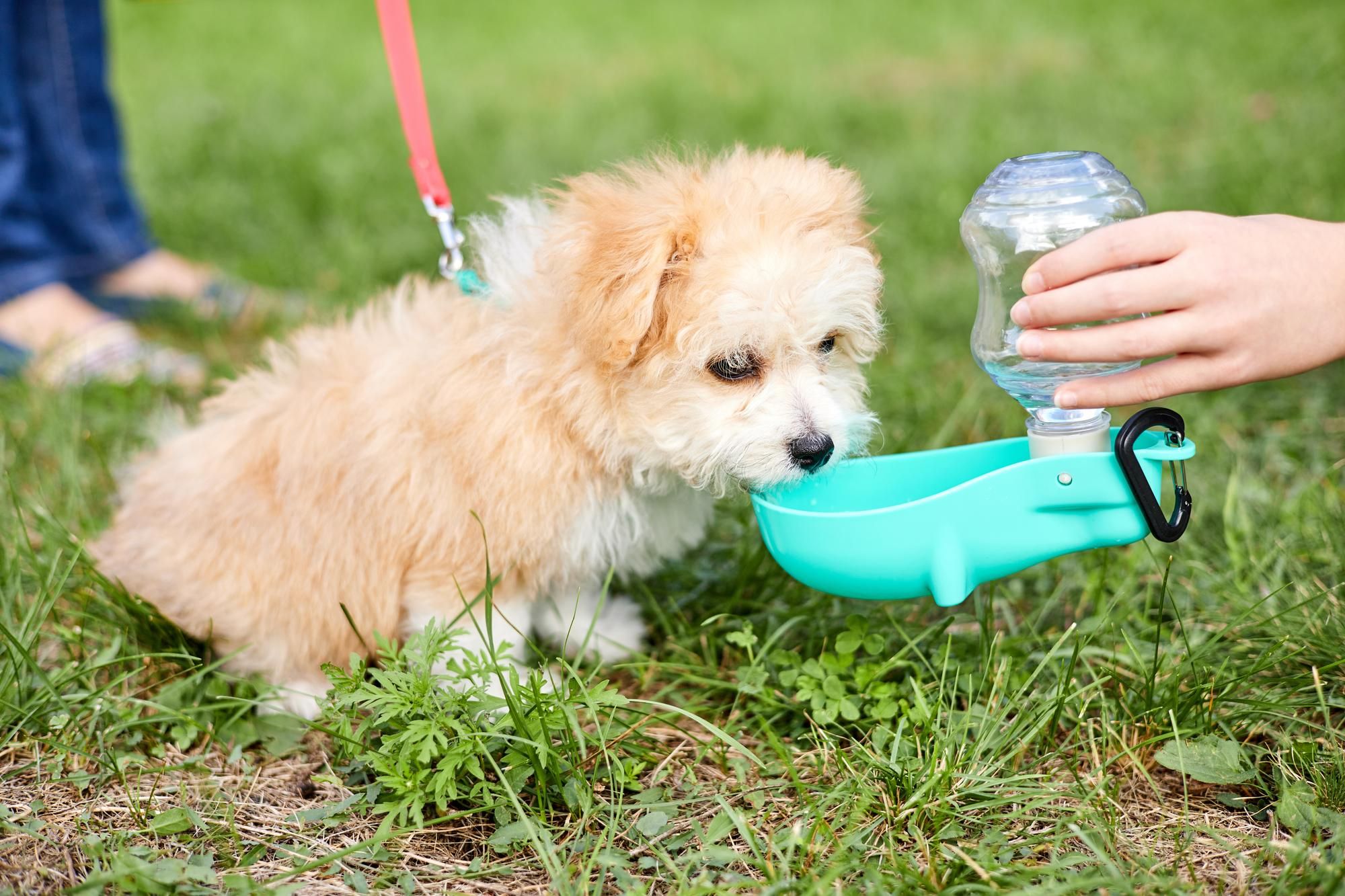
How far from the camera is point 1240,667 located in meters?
2.68

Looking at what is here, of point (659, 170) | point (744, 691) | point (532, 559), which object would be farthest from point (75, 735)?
point (659, 170)

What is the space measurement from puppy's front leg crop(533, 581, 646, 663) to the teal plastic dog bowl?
30.6 inches

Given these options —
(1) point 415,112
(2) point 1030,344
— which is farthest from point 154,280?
(2) point 1030,344

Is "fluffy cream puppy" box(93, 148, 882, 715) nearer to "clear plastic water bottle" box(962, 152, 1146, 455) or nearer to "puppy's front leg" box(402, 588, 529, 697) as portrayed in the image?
"puppy's front leg" box(402, 588, 529, 697)

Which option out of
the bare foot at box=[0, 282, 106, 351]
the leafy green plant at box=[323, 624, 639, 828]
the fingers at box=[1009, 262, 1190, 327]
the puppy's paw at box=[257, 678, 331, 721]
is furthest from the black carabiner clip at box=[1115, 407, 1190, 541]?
the bare foot at box=[0, 282, 106, 351]

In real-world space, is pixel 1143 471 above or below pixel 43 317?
below

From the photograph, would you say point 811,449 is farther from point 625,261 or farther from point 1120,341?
point 1120,341

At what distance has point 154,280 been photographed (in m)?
5.46

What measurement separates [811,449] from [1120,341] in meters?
0.73

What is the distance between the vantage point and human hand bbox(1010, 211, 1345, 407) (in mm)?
2086

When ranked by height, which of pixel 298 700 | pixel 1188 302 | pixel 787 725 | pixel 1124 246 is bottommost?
pixel 787 725

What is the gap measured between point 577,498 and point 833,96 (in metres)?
6.29

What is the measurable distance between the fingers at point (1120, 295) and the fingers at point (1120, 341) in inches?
1.1

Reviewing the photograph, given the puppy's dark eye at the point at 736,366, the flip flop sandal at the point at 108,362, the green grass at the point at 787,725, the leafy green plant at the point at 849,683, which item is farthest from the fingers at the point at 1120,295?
the flip flop sandal at the point at 108,362
